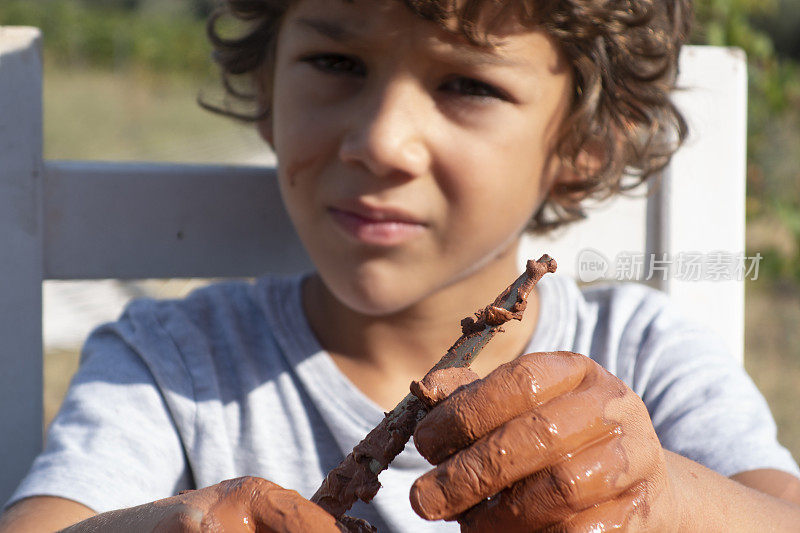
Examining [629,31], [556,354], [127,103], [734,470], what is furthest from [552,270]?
[127,103]

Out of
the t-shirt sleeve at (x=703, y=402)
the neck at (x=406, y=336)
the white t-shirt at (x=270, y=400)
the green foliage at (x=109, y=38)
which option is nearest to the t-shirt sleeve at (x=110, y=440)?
the white t-shirt at (x=270, y=400)

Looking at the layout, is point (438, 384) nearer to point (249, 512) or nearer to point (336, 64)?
point (249, 512)

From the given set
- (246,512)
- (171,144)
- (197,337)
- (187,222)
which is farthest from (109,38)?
(246,512)

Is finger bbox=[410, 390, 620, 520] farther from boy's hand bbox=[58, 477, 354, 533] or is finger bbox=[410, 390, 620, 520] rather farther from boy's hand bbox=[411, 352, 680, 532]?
boy's hand bbox=[58, 477, 354, 533]

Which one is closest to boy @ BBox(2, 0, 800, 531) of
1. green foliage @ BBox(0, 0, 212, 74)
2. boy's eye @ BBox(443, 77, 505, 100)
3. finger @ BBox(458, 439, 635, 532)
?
boy's eye @ BBox(443, 77, 505, 100)

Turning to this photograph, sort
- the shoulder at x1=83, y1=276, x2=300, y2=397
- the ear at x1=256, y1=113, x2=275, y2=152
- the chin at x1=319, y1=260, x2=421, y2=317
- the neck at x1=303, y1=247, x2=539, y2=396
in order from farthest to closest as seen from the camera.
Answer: the ear at x1=256, y1=113, x2=275, y2=152, the neck at x1=303, y1=247, x2=539, y2=396, the shoulder at x1=83, y1=276, x2=300, y2=397, the chin at x1=319, y1=260, x2=421, y2=317

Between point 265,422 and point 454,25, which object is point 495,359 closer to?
point 265,422
